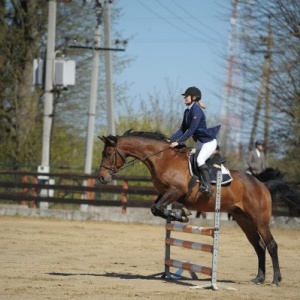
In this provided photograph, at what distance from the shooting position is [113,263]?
15453 millimetres

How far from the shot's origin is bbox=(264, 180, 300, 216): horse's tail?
46.0 feet

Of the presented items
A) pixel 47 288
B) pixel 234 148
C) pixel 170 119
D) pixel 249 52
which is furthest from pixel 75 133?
pixel 47 288

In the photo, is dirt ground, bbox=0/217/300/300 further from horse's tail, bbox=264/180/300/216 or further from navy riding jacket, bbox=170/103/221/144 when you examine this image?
navy riding jacket, bbox=170/103/221/144

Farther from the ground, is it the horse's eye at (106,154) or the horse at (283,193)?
the horse's eye at (106,154)

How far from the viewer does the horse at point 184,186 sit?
13.2 m

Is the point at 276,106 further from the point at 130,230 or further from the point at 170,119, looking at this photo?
the point at 170,119

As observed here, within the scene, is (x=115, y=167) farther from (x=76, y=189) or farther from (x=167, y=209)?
(x=76, y=189)

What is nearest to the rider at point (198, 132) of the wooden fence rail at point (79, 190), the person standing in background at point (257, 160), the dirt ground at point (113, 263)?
the dirt ground at point (113, 263)

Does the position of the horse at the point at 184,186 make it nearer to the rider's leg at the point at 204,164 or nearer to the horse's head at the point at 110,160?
the horse's head at the point at 110,160

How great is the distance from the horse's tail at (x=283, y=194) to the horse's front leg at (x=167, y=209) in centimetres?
165

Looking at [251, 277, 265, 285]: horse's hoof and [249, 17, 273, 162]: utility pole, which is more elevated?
[249, 17, 273, 162]: utility pole

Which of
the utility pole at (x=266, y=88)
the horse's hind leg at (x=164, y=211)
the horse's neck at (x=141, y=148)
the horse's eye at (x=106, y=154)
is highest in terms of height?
the utility pole at (x=266, y=88)

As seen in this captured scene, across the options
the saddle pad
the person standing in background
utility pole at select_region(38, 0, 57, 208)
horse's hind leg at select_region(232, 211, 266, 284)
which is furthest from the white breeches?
utility pole at select_region(38, 0, 57, 208)

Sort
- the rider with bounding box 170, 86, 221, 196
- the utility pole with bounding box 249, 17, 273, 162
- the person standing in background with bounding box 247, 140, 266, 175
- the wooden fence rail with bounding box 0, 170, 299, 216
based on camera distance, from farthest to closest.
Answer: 1. the utility pole with bounding box 249, 17, 273, 162
2. the wooden fence rail with bounding box 0, 170, 299, 216
3. the person standing in background with bounding box 247, 140, 266, 175
4. the rider with bounding box 170, 86, 221, 196
